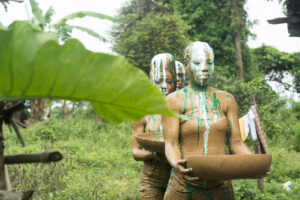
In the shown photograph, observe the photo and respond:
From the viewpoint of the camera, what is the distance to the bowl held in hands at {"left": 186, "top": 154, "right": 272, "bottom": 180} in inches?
55.1

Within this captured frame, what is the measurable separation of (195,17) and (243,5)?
1849mm

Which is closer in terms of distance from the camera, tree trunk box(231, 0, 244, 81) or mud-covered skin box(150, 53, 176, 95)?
mud-covered skin box(150, 53, 176, 95)

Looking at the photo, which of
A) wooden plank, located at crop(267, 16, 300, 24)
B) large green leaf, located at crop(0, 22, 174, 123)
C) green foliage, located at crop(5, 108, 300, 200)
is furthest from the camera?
green foliage, located at crop(5, 108, 300, 200)

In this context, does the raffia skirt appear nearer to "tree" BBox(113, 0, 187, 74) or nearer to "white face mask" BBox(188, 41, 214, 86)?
"white face mask" BBox(188, 41, 214, 86)

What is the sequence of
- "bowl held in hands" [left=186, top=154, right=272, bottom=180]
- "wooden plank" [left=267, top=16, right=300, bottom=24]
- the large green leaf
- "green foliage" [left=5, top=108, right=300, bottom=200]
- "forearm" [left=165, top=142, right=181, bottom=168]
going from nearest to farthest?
the large green leaf, "bowl held in hands" [left=186, top=154, right=272, bottom=180], "forearm" [left=165, top=142, right=181, bottom=168], "wooden plank" [left=267, top=16, right=300, bottom=24], "green foliage" [left=5, top=108, right=300, bottom=200]

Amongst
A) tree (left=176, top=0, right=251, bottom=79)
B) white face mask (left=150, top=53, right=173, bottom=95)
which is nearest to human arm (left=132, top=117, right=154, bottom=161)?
white face mask (left=150, top=53, right=173, bottom=95)

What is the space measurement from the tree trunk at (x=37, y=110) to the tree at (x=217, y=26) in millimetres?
6153

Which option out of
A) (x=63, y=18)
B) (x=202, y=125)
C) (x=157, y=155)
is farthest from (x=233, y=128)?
(x=63, y=18)

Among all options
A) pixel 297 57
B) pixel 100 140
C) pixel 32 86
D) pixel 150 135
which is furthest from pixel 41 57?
pixel 297 57

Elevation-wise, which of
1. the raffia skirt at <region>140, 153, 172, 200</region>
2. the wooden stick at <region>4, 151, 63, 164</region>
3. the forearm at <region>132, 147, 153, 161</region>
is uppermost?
the wooden stick at <region>4, 151, 63, 164</region>

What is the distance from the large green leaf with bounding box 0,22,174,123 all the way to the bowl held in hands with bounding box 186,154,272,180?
930 mm

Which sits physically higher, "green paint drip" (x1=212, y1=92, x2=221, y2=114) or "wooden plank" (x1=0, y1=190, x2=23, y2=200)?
"green paint drip" (x1=212, y1=92, x2=221, y2=114)

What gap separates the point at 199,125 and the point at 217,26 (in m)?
13.0

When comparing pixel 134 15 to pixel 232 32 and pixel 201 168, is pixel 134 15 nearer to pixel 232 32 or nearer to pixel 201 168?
pixel 232 32
